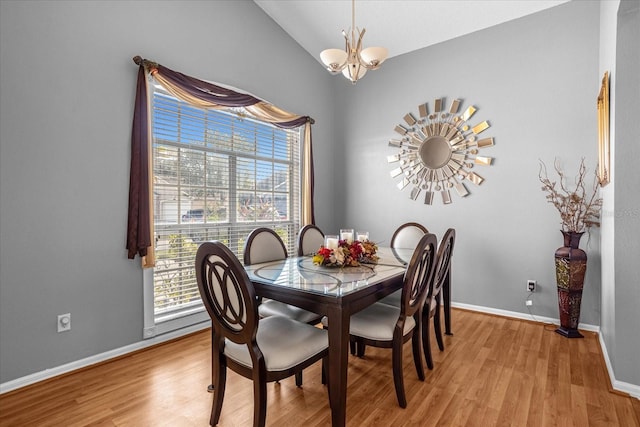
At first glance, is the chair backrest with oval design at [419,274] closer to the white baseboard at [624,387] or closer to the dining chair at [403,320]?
the dining chair at [403,320]

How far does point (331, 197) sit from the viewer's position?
4953mm

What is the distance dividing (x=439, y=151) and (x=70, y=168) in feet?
12.1

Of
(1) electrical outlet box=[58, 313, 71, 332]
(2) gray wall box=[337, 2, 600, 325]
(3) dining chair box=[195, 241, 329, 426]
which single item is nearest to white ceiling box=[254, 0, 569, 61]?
(2) gray wall box=[337, 2, 600, 325]

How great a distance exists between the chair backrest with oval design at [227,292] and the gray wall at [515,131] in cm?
307

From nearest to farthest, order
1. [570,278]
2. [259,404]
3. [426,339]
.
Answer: [259,404] < [426,339] < [570,278]

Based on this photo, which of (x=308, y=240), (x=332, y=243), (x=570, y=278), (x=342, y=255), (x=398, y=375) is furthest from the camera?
(x=308, y=240)

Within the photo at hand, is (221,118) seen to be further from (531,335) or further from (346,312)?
(531,335)

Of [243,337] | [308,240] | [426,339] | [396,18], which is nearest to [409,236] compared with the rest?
[308,240]

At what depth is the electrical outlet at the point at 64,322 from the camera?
2297 millimetres

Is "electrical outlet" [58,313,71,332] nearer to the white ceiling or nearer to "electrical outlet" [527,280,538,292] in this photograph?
the white ceiling

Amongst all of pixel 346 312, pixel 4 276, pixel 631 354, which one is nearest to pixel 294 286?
pixel 346 312

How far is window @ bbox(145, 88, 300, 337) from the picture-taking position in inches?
116

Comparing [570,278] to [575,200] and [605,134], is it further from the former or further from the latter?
[605,134]

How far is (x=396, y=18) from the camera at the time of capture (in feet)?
12.0
